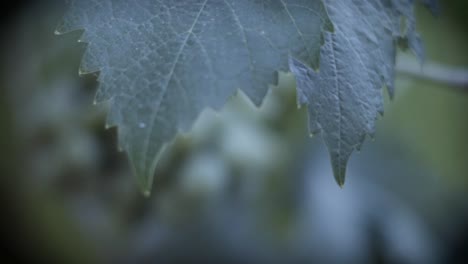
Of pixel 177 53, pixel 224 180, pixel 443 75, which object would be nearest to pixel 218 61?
pixel 177 53

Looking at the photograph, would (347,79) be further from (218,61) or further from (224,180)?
(224,180)

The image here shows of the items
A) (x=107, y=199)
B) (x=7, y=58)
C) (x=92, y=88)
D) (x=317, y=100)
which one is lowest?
(x=107, y=199)

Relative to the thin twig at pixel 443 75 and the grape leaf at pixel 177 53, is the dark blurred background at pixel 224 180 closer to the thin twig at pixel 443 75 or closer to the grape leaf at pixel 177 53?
the thin twig at pixel 443 75

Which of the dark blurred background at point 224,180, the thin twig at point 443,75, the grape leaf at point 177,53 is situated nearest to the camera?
the grape leaf at point 177,53

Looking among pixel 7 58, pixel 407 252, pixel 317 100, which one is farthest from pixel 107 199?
pixel 317 100

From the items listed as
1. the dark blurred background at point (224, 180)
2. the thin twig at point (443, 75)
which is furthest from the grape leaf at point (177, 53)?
the dark blurred background at point (224, 180)

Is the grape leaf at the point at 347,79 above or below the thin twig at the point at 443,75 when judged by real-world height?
above

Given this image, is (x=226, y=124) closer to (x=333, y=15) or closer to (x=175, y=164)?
(x=175, y=164)
